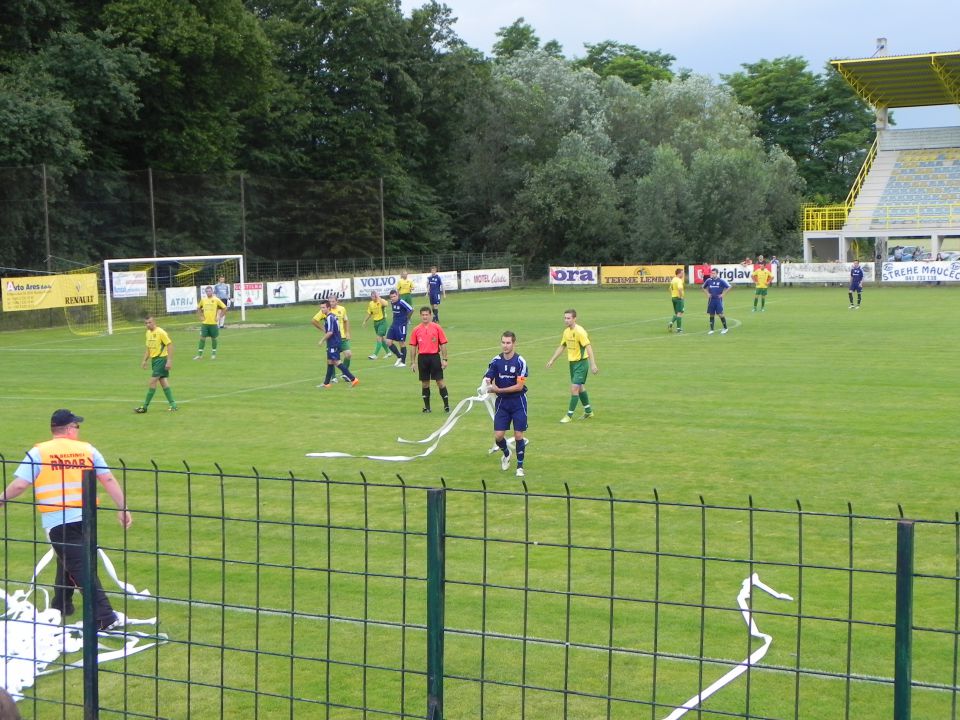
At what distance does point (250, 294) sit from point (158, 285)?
418 centimetres

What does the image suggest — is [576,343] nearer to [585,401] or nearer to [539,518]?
[585,401]

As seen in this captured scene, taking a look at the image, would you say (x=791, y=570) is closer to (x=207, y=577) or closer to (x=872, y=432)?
(x=207, y=577)

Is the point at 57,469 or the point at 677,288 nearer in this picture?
the point at 57,469

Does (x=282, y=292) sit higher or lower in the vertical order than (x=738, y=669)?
higher

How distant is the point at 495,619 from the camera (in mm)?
9430

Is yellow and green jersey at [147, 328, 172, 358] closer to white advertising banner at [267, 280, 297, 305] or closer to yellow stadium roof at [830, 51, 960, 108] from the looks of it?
white advertising banner at [267, 280, 297, 305]

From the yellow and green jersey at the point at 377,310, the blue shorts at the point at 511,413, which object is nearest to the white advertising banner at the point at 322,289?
the yellow and green jersey at the point at 377,310

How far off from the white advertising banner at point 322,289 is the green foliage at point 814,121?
44.5 m

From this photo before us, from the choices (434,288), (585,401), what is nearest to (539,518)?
(585,401)

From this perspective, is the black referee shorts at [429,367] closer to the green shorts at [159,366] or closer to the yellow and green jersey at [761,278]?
the green shorts at [159,366]

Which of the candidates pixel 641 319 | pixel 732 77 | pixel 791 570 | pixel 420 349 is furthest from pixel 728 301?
pixel 732 77

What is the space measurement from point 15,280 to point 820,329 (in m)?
26.1

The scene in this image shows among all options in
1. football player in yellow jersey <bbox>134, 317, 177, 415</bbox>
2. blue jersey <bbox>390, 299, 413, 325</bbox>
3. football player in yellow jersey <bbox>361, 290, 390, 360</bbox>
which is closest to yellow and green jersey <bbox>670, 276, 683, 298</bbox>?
football player in yellow jersey <bbox>361, 290, 390, 360</bbox>

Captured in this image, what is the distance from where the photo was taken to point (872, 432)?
58.0 feet
